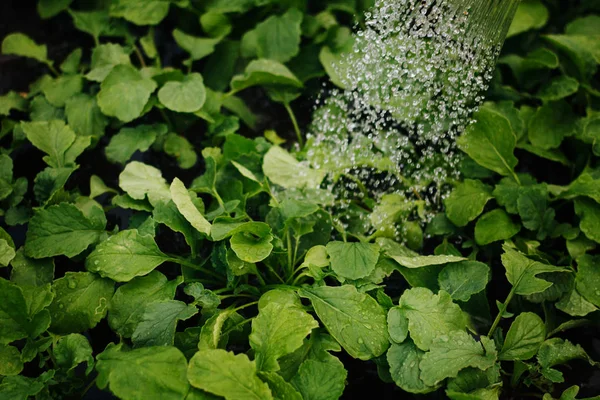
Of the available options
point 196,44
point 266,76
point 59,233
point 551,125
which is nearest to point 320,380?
point 59,233

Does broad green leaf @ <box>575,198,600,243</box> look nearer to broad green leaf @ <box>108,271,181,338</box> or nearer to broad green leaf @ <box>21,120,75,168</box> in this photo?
broad green leaf @ <box>108,271,181,338</box>

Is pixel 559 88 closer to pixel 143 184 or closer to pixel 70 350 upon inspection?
pixel 143 184

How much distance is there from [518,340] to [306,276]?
453 millimetres

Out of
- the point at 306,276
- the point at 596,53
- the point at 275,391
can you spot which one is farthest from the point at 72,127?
the point at 596,53

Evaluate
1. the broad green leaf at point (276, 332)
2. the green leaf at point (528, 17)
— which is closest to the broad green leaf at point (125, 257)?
the broad green leaf at point (276, 332)

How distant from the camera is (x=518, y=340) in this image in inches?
39.9

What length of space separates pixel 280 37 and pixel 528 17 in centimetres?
82

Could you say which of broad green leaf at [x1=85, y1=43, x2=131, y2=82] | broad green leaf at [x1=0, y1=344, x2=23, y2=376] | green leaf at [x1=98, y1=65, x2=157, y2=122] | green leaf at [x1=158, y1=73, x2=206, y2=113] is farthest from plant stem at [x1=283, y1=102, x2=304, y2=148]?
broad green leaf at [x1=0, y1=344, x2=23, y2=376]

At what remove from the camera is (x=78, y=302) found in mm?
1062

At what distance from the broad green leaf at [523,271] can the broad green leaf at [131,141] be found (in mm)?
919

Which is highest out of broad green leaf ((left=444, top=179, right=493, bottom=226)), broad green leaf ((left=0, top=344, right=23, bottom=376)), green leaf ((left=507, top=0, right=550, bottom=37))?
green leaf ((left=507, top=0, right=550, bottom=37))

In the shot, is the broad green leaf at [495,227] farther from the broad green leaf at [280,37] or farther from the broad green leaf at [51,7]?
the broad green leaf at [51,7]

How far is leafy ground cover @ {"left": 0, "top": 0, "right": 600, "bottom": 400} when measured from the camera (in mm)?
958

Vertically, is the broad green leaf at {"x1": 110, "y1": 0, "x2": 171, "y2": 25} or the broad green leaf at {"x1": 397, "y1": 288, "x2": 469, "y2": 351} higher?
the broad green leaf at {"x1": 110, "y1": 0, "x2": 171, "y2": 25}
